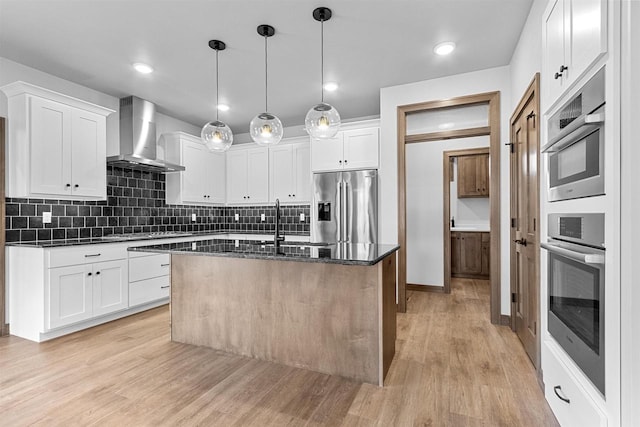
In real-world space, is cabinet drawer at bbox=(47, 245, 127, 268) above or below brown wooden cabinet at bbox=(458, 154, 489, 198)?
below

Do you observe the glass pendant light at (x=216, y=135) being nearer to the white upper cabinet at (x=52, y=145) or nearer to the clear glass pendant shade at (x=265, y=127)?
the clear glass pendant shade at (x=265, y=127)

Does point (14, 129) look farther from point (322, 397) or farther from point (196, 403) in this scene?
point (322, 397)

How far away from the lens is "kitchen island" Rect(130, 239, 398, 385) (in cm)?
215

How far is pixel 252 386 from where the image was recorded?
213 centimetres

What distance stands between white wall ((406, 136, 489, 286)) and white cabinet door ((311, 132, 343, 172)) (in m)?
1.33

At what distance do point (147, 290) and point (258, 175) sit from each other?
2.41 metres

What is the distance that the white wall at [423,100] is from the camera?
3.34m

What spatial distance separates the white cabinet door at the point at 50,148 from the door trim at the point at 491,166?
356cm

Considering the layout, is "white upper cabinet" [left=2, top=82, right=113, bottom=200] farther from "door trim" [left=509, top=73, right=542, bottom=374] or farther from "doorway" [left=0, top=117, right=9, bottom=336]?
"door trim" [left=509, top=73, right=542, bottom=374]

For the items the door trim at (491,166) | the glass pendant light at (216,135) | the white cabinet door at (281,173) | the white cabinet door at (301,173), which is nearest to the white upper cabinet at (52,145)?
the glass pendant light at (216,135)

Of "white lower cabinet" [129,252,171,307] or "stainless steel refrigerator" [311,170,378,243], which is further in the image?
"stainless steel refrigerator" [311,170,378,243]

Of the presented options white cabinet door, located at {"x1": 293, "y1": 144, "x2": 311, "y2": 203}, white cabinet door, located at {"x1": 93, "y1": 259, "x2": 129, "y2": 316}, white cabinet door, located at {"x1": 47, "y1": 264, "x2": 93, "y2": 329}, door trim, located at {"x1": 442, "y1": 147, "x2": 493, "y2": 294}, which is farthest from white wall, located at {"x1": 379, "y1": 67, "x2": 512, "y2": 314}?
white cabinet door, located at {"x1": 47, "y1": 264, "x2": 93, "y2": 329}

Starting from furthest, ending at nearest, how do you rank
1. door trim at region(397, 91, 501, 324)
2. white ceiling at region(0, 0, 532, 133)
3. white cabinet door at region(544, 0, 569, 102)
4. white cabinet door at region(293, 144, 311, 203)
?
white cabinet door at region(293, 144, 311, 203) < door trim at region(397, 91, 501, 324) < white ceiling at region(0, 0, 532, 133) < white cabinet door at region(544, 0, 569, 102)

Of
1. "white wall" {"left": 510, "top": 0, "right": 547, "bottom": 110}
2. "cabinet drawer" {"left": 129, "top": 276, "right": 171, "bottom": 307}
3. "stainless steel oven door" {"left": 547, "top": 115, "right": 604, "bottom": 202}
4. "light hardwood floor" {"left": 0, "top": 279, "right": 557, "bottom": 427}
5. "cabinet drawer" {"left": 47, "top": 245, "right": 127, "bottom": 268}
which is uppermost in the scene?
"white wall" {"left": 510, "top": 0, "right": 547, "bottom": 110}
